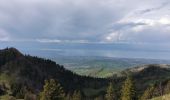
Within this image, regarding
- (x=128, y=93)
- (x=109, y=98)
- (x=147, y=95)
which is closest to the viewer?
(x=128, y=93)

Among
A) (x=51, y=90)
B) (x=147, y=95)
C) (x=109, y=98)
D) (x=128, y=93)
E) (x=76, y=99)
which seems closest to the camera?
(x=51, y=90)

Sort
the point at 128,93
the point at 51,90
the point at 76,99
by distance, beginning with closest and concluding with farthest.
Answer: the point at 51,90, the point at 128,93, the point at 76,99

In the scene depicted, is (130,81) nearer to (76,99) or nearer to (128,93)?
(128,93)

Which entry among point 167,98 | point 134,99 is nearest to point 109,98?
point 134,99

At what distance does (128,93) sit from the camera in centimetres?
11925

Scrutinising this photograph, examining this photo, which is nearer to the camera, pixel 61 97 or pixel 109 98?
pixel 61 97

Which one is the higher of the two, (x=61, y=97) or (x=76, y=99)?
(x=61, y=97)

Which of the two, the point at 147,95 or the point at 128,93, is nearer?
the point at 128,93

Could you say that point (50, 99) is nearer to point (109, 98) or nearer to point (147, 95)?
point (109, 98)

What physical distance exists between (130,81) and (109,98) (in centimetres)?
4505

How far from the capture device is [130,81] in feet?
393

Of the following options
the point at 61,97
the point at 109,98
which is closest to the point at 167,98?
the point at 61,97

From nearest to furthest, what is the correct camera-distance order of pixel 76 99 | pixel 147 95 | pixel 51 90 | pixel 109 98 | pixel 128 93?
1. pixel 51 90
2. pixel 128 93
3. pixel 109 98
4. pixel 147 95
5. pixel 76 99

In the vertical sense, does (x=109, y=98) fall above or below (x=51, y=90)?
below
